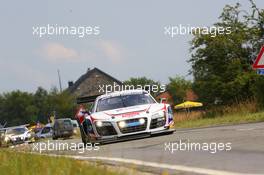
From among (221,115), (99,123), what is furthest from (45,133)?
(99,123)

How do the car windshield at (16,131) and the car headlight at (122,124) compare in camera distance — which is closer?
the car headlight at (122,124)

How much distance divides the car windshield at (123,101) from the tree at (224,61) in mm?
25254

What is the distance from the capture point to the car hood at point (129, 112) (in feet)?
60.2

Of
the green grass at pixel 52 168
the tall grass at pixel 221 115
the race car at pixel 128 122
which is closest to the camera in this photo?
the green grass at pixel 52 168

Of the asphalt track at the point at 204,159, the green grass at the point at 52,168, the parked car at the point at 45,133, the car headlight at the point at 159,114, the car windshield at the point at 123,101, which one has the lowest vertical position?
the parked car at the point at 45,133

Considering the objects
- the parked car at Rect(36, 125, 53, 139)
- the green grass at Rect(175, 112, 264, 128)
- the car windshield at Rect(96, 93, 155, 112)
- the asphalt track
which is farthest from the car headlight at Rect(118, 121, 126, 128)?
the parked car at Rect(36, 125, 53, 139)

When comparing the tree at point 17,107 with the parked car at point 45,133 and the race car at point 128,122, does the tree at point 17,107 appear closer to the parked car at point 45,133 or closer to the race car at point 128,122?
the parked car at point 45,133

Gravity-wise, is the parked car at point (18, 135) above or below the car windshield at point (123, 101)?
below

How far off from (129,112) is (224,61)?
28843mm

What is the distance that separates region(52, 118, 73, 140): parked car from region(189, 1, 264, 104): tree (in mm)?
11202

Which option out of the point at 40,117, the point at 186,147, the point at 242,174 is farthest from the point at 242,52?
the point at 40,117

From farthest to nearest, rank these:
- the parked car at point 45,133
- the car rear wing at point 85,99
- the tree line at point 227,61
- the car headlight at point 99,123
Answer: the parked car at point 45,133
the tree line at point 227,61
the car rear wing at point 85,99
the car headlight at point 99,123

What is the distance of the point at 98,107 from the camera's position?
19.9 meters

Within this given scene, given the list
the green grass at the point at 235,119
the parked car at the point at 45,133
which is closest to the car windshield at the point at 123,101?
the green grass at the point at 235,119
